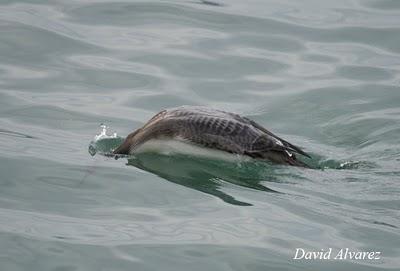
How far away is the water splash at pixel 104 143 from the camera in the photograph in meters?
8.94

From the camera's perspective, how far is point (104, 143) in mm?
9172

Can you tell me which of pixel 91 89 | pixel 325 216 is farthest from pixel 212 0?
pixel 325 216

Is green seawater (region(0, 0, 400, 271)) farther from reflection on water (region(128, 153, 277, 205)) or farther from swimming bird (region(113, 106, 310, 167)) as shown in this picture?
swimming bird (region(113, 106, 310, 167))

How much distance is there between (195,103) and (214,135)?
7.75 ft

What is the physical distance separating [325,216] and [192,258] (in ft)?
4.03

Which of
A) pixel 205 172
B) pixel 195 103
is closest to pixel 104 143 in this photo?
pixel 205 172

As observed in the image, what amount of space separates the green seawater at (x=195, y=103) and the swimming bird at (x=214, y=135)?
0.12 meters

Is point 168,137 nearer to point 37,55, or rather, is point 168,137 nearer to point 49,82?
point 49,82

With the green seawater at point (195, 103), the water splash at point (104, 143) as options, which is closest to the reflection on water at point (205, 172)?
the green seawater at point (195, 103)

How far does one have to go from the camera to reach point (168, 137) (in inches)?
330

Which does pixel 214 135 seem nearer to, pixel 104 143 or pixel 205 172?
pixel 205 172

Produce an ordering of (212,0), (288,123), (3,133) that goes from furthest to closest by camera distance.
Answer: (212,0), (288,123), (3,133)

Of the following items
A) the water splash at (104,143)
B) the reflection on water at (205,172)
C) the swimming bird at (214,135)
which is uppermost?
the swimming bird at (214,135)

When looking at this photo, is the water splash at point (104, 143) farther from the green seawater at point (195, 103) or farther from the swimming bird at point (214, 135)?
the swimming bird at point (214, 135)
